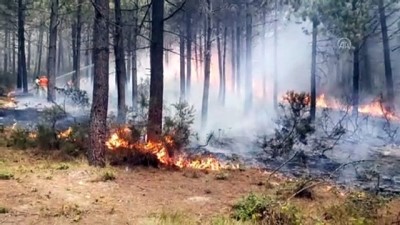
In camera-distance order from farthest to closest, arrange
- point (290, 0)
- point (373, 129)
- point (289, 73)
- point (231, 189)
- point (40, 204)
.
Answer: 1. point (289, 73)
2. point (290, 0)
3. point (373, 129)
4. point (231, 189)
5. point (40, 204)

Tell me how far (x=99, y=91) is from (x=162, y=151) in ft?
6.99

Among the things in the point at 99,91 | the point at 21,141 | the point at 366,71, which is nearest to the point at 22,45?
the point at 21,141

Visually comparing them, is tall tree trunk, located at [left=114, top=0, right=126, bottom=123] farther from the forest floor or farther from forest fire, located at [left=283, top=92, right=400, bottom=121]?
forest fire, located at [left=283, top=92, right=400, bottom=121]

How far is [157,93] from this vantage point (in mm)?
11797

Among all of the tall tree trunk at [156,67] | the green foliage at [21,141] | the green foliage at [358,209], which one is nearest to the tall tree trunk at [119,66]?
the green foliage at [21,141]

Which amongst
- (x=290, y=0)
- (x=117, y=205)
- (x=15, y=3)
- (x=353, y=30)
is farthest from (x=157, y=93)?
(x=15, y=3)

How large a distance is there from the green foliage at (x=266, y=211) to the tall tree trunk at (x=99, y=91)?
3.89 m

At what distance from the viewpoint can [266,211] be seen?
6.16 m

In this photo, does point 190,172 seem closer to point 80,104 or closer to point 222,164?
point 222,164

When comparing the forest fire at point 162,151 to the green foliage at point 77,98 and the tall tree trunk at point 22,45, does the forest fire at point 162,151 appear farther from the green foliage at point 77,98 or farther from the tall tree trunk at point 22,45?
the tall tree trunk at point 22,45

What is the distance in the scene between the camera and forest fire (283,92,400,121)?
15109mm

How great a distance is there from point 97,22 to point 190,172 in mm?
3888

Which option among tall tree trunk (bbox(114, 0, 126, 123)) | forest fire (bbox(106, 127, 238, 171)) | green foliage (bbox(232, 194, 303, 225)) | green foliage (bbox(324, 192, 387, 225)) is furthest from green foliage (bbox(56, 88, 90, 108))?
green foliage (bbox(324, 192, 387, 225))

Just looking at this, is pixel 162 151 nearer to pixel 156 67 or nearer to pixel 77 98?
pixel 156 67
